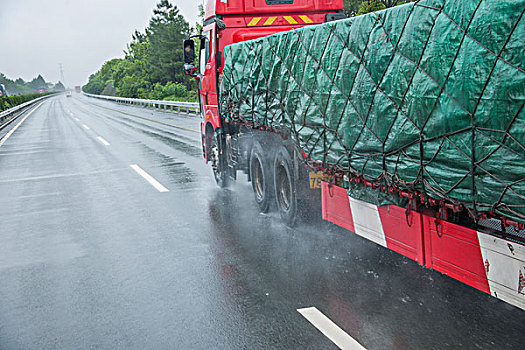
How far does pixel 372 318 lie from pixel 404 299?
530mm

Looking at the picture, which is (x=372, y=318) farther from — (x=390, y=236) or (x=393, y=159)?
(x=393, y=159)

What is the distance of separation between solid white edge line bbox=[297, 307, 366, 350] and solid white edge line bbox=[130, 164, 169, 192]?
6.66 m

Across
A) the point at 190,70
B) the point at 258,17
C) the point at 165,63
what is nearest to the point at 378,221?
the point at 258,17

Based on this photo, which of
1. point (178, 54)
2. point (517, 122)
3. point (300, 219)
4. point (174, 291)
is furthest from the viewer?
point (178, 54)

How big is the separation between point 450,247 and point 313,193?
2902 mm

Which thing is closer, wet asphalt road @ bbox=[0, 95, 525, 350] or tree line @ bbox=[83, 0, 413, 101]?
wet asphalt road @ bbox=[0, 95, 525, 350]

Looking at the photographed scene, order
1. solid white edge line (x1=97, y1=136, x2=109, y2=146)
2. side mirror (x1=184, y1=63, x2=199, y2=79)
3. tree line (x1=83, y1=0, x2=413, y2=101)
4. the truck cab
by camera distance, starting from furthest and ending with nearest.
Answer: tree line (x1=83, y1=0, x2=413, y2=101), solid white edge line (x1=97, y1=136, x2=109, y2=146), side mirror (x1=184, y1=63, x2=199, y2=79), the truck cab

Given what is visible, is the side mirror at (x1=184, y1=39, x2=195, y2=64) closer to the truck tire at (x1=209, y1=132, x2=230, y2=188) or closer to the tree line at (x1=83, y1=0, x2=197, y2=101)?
the truck tire at (x1=209, y1=132, x2=230, y2=188)

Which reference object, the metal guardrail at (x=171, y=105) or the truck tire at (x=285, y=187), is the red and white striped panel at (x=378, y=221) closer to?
the truck tire at (x=285, y=187)

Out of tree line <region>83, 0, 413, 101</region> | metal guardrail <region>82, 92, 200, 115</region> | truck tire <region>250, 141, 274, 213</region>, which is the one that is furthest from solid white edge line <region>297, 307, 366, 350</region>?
tree line <region>83, 0, 413, 101</region>

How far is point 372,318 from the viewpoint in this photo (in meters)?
4.47

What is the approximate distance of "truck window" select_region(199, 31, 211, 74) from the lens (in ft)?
33.4

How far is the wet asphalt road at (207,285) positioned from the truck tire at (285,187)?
0.77ft

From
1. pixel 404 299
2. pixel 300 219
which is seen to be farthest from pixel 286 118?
pixel 404 299
